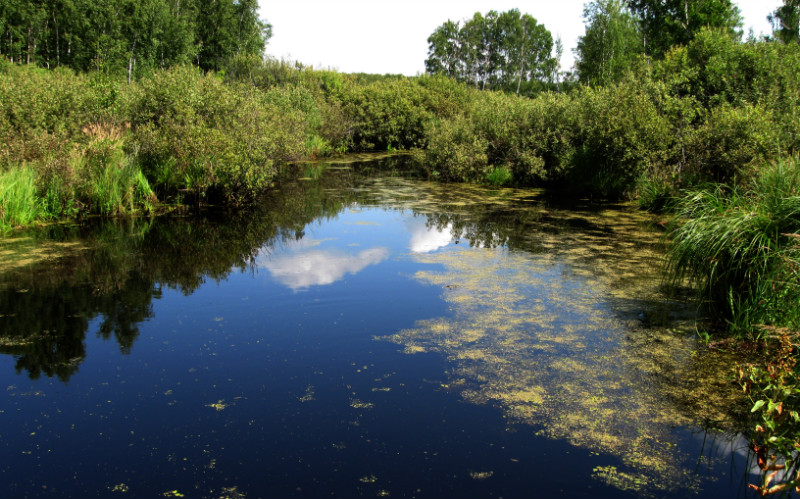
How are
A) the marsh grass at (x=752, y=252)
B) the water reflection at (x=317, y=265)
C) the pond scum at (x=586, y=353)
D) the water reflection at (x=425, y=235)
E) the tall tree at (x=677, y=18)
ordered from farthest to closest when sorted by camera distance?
1. the tall tree at (x=677, y=18)
2. the water reflection at (x=425, y=235)
3. the water reflection at (x=317, y=265)
4. the marsh grass at (x=752, y=252)
5. the pond scum at (x=586, y=353)

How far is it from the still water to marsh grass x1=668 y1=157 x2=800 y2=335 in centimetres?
Answer: 49

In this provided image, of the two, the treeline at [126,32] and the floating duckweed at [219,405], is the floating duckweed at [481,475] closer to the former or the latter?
the floating duckweed at [219,405]

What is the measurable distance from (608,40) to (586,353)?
122 feet

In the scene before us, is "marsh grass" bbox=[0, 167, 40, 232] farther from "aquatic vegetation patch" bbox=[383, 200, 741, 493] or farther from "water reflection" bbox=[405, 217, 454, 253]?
"aquatic vegetation patch" bbox=[383, 200, 741, 493]

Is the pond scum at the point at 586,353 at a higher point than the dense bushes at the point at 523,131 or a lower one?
lower

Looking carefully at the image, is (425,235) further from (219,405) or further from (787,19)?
(787,19)

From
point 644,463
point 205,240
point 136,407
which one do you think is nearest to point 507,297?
point 644,463

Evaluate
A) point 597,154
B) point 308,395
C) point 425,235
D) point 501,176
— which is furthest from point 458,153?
point 308,395

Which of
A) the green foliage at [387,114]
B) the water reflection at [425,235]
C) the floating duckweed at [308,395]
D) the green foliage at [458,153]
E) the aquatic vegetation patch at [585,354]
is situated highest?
the green foliage at [387,114]

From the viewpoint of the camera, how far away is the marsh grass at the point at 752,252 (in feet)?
14.6

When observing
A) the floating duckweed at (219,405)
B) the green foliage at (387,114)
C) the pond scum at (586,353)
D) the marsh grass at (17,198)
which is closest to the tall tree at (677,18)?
the green foliage at (387,114)

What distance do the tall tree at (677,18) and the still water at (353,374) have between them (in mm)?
27755

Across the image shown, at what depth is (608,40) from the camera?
37.0 meters

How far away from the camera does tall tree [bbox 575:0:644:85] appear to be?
36938 mm
